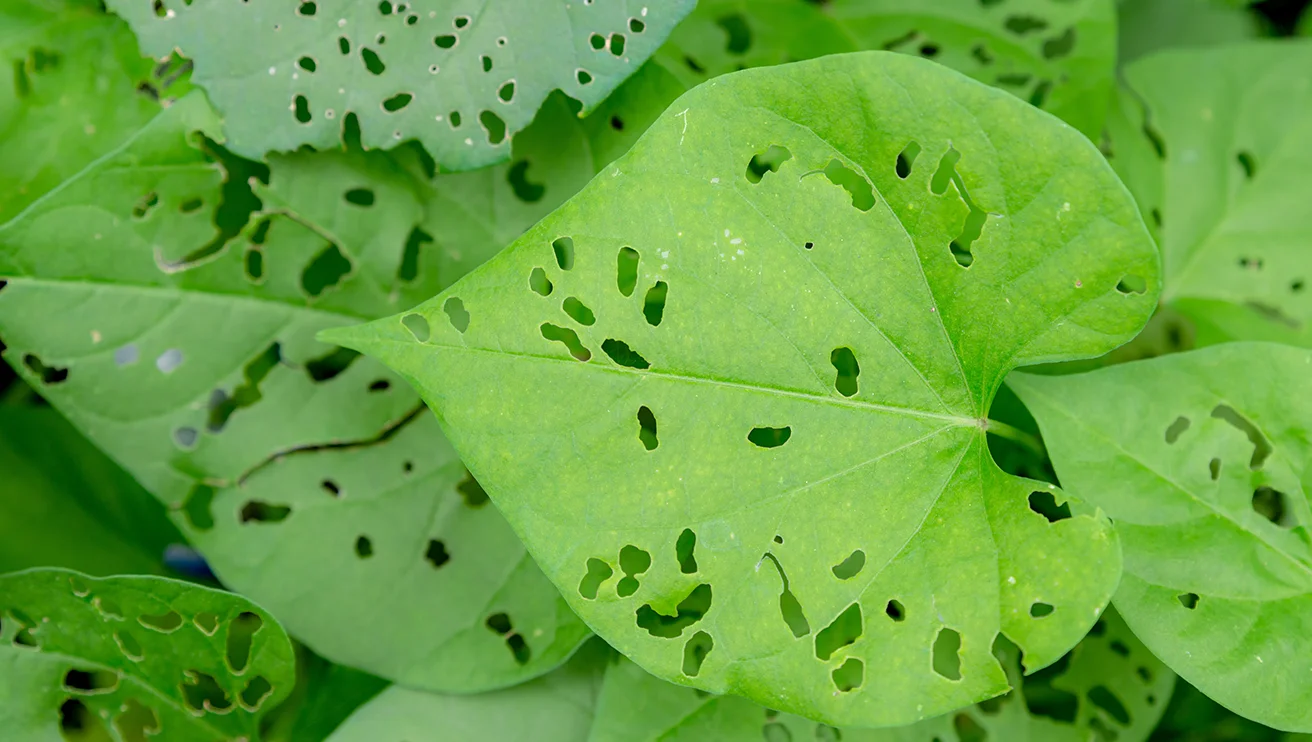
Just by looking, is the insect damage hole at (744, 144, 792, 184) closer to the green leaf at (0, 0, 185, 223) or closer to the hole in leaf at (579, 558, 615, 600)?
the hole in leaf at (579, 558, 615, 600)

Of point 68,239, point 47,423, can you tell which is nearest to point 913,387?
point 68,239

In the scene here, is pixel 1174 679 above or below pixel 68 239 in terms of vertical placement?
below

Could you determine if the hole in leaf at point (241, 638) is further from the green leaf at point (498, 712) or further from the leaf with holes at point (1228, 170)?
the leaf with holes at point (1228, 170)

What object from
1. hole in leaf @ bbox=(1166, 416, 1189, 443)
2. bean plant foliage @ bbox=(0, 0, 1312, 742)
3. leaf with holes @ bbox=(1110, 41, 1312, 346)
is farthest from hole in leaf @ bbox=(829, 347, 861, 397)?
leaf with holes @ bbox=(1110, 41, 1312, 346)

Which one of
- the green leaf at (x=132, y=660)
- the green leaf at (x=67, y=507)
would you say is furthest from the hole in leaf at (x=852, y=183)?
the green leaf at (x=67, y=507)

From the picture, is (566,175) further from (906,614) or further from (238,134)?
(906,614)

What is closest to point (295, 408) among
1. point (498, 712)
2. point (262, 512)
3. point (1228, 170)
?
point (262, 512)

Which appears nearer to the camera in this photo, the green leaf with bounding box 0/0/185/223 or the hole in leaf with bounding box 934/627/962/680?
the hole in leaf with bounding box 934/627/962/680
